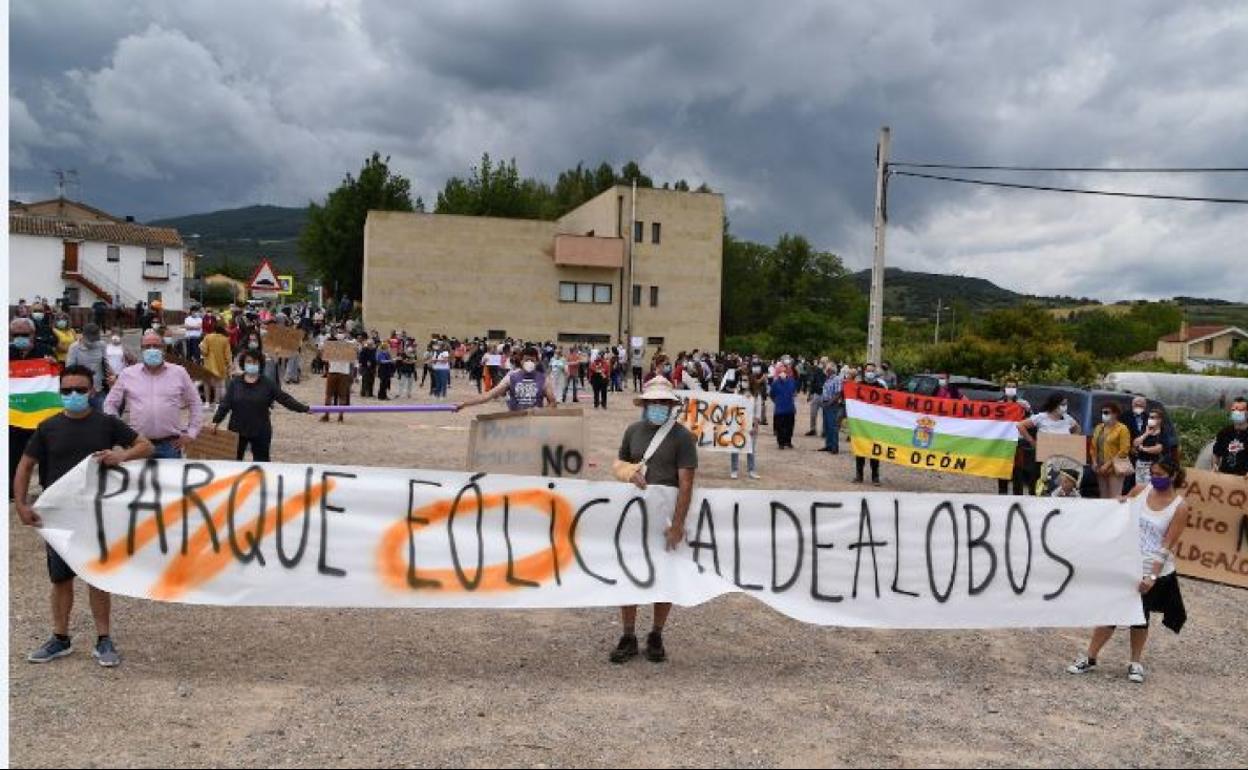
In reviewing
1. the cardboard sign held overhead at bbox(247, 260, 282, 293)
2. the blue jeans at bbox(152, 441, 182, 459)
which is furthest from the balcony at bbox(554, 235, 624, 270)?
the blue jeans at bbox(152, 441, 182, 459)

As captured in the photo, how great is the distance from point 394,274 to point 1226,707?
5172cm

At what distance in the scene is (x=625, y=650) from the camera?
23.0 ft

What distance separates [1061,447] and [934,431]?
2636 mm

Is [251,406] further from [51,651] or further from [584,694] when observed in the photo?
[584,694]

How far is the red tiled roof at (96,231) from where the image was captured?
7419 cm

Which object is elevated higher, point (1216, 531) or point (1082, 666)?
point (1216, 531)

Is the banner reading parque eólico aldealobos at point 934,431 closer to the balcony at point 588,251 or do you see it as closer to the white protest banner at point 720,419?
the white protest banner at point 720,419

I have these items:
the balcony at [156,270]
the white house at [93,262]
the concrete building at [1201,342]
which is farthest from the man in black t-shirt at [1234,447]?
the concrete building at [1201,342]

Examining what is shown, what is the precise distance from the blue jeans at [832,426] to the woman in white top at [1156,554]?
1236 centimetres

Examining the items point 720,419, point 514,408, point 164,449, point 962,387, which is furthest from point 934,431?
point 164,449

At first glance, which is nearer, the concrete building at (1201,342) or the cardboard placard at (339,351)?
the cardboard placard at (339,351)

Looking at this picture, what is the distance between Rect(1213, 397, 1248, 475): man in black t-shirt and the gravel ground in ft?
9.33

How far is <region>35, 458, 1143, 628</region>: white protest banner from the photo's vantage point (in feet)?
21.3

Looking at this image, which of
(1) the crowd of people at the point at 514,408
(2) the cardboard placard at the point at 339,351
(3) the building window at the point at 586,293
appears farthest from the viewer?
(3) the building window at the point at 586,293
